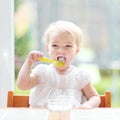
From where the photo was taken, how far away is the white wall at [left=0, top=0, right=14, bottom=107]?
1.53 m

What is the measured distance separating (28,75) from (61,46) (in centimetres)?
17

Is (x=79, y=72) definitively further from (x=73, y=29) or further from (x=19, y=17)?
(x=19, y=17)

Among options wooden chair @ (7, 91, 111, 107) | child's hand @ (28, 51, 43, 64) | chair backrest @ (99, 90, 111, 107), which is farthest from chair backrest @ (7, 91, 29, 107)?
chair backrest @ (99, 90, 111, 107)

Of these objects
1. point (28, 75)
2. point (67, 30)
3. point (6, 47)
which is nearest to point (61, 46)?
point (67, 30)

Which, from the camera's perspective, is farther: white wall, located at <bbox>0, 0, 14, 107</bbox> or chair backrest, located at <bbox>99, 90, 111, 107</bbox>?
white wall, located at <bbox>0, 0, 14, 107</bbox>

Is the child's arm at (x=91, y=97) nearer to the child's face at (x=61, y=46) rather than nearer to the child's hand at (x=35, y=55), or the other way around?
the child's face at (x=61, y=46)

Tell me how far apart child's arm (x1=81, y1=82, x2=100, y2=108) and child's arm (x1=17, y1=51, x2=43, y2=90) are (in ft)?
0.65

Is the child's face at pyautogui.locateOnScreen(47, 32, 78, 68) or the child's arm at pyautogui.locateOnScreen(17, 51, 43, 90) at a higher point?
the child's face at pyautogui.locateOnScreen(47, 32, 78, 68)

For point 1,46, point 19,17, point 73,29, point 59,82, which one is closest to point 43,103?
point 59,82

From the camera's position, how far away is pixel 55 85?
128 cm

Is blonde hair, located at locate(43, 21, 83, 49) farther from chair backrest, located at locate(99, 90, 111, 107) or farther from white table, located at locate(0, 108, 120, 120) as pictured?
white table, located at locate(0, 108, 120, 120)

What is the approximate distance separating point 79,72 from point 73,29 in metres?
0.17

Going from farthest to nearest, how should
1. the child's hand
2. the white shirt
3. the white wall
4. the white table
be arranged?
the white wall, the white shirt, the child's hand, the white table

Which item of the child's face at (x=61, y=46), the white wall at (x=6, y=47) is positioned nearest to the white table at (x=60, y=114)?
the child's face at (x=61, y=46)
